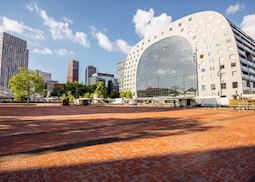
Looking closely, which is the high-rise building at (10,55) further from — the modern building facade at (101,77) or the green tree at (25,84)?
the green tree at (25,84)

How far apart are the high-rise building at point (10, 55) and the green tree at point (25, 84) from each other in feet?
376

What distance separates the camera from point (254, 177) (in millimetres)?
3967

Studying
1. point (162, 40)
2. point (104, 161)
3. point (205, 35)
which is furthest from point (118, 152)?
point (162, 40)

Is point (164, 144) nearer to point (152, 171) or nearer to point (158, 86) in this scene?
point (152, 171)

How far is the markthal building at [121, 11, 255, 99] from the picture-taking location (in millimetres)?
53938

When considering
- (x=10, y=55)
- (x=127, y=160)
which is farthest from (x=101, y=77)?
(x=127, y=160)

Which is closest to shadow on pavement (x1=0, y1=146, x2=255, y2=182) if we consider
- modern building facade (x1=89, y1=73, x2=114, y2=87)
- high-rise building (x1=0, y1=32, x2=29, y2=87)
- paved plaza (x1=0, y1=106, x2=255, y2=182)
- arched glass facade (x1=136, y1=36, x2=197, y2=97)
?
paved plaza (x1=0, y1=106, x2=255, y2=182)

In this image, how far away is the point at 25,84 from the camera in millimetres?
44531

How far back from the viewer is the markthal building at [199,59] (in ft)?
177

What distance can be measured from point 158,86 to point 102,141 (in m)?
71.1

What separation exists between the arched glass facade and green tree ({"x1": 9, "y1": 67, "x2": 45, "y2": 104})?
49.9 metres

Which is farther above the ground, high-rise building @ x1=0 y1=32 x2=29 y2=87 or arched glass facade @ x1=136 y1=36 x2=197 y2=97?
high-rise building @ x1=0 y1=32 x2=29 y2=87

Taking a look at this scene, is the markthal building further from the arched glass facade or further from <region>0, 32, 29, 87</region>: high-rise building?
<region>0, 32, 29, 87</region>: high-rise building

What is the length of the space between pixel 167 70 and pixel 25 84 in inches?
2162
